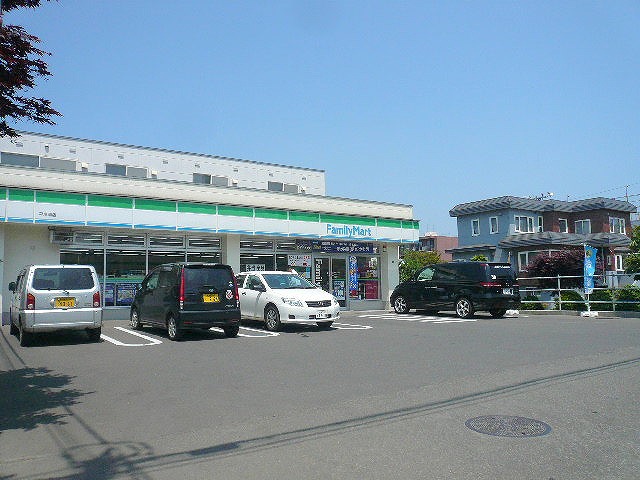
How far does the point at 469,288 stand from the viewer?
1912 cm

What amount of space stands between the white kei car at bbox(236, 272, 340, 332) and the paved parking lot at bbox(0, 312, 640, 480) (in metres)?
2.72

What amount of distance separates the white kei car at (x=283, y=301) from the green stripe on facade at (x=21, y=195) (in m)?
6.85

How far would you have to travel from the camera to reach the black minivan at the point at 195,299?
13188mm

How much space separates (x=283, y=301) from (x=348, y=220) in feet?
30.1

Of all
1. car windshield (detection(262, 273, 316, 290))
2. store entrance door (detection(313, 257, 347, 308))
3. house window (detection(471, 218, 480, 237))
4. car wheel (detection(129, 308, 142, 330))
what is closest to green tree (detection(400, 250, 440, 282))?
house window (detection(471, 218, 480, 237))

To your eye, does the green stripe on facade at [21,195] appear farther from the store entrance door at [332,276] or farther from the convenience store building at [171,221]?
the store entrance door at [332,276]

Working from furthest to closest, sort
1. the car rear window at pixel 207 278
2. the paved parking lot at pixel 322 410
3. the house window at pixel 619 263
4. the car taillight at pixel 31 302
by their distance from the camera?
the house window at pixel 619 263 < the car rear window at pixel 207 278 < the car taillight at pixel 31 302 < the paved parking lot at pixel 322 410

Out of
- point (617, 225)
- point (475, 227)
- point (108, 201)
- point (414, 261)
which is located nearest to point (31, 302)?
point (108, 201)

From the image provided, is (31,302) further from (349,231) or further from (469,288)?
(349,231)

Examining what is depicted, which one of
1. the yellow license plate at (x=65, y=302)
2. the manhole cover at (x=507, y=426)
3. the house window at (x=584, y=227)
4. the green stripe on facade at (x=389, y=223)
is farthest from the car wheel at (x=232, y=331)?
the house window at (x=584, y=227)

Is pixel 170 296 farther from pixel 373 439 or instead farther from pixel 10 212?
pixel 373 439

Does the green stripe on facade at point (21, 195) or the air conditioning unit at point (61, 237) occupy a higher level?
the green stripe on facade at point (21, 195)

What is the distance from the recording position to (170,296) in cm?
1359

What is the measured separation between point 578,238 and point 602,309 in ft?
97.0
